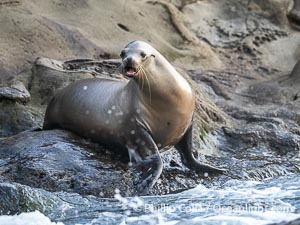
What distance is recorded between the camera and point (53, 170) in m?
6.35

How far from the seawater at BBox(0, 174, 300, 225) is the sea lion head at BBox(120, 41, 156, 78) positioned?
975 mm

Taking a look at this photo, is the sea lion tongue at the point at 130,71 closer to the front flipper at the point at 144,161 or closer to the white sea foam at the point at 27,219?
the front flipper at the point at 144,161

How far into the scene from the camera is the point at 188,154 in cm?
702

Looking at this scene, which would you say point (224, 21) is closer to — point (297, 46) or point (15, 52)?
point (297, 46)

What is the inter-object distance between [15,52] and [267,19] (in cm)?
501

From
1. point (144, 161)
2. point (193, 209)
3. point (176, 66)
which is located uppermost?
point (193, 209)

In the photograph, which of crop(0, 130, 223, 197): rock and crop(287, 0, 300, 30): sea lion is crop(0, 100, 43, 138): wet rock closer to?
crop(0, 130, 223, 197): rock

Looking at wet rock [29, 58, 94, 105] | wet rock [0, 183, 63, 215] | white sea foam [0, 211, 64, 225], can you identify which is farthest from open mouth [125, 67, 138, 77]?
wet rock [29, 58, 94, 105]

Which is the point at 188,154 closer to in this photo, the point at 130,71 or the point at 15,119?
the point at 130,71

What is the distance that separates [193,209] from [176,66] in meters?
5.03

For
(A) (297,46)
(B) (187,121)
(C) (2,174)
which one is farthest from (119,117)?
(A) (297,46)

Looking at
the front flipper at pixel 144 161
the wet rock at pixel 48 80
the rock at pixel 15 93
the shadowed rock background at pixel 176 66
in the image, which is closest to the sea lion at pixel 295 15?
the shadowed rock background at pixel 176 66

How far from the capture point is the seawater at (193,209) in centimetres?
506

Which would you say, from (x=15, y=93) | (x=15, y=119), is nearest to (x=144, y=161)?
(x=15, y=119)
